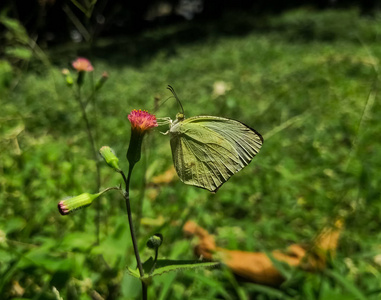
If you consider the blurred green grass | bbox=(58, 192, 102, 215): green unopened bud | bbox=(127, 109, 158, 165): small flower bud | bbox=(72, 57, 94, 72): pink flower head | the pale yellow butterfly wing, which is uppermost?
bbox=(127, 109, 158, 165): small flower bud

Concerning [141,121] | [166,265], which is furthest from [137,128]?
[166,265]

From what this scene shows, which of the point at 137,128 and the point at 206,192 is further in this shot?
the point at 206,192

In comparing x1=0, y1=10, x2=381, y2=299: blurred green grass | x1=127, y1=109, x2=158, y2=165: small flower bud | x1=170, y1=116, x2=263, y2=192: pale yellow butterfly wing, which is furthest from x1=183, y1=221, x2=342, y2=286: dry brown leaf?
x1=127, y1=109, x2=158, y2=165: small flower bud

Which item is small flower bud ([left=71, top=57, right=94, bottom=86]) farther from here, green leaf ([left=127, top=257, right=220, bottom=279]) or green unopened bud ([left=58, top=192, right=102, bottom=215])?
green leaf ([left=127, top=257, right=220, bottom=279])

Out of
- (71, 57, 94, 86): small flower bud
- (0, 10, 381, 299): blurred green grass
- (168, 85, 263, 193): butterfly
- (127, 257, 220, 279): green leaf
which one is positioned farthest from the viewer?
(71, 57, 94, 86): small flower bud

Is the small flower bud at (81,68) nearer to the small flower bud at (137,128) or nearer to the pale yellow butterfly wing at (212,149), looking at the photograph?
the pale yellow butterfly wing at (212,149)

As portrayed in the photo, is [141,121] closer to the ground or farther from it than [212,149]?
farther from it

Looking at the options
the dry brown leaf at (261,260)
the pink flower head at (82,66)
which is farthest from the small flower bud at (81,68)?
the dry brown leaf at (261,260)

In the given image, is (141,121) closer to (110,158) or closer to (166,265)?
(110,158)
